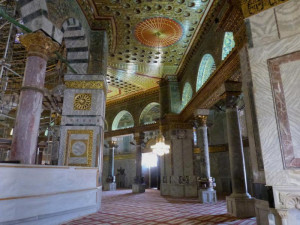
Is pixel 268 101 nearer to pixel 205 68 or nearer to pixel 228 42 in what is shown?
pixel 228 42

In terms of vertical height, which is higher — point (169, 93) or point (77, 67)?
point (169, 93)

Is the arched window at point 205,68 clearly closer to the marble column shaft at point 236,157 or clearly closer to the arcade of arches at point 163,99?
the arcade of arches at point 163,99

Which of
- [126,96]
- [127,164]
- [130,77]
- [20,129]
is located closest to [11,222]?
[20,129]

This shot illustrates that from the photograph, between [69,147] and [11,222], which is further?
[69,147]

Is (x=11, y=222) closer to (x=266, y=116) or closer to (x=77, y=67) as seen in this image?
(x=266, y=116)

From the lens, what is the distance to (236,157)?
18.6ft

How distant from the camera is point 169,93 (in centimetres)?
1073

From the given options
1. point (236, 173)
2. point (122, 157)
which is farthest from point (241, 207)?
point (122, 157)

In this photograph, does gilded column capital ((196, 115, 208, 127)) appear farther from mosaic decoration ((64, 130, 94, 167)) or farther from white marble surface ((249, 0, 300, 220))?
white marble surface ((249, 0, 300, 220))

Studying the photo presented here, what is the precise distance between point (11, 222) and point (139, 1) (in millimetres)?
5676

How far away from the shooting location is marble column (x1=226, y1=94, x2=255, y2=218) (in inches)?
200

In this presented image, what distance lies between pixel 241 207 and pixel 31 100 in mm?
4980

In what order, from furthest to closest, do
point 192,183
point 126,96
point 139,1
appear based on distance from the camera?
point 126,96
point 192,183
point 139,1

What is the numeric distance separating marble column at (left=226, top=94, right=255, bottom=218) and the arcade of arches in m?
0.03
